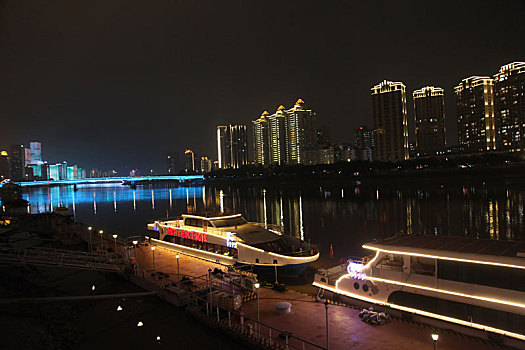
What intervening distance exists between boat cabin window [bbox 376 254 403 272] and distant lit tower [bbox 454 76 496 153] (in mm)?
167637

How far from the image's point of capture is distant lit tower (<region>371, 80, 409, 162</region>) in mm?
168875

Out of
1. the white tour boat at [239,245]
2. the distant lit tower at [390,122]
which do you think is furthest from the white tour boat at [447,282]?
the distant lit tower at [390,122]

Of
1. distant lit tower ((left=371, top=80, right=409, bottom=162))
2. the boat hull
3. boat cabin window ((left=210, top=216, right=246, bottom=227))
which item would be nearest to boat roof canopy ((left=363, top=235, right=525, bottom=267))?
the boat hull

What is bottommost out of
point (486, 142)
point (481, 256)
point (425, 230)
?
point (425, 230)

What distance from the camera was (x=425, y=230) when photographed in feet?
116

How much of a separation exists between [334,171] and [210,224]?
10873 cm

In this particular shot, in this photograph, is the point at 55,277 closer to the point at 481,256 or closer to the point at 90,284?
the point at 90,284

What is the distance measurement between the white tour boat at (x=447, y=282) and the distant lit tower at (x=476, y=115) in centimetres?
16771

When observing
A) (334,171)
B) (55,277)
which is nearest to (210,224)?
(55,277)

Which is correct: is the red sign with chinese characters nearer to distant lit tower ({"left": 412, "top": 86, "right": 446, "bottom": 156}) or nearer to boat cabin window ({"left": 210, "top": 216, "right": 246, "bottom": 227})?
boat cabin window ({"left": 210, "top": 216, "right": 246, "bottom": 227})

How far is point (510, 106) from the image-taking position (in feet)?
487

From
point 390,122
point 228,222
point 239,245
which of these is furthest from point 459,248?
point 390,122

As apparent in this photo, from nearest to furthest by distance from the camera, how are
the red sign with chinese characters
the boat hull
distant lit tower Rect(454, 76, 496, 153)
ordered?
the boat hull
the red sign with chinese characters
distant lit tower Rect(454, 76, 496, 153)

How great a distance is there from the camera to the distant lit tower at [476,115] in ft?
519
